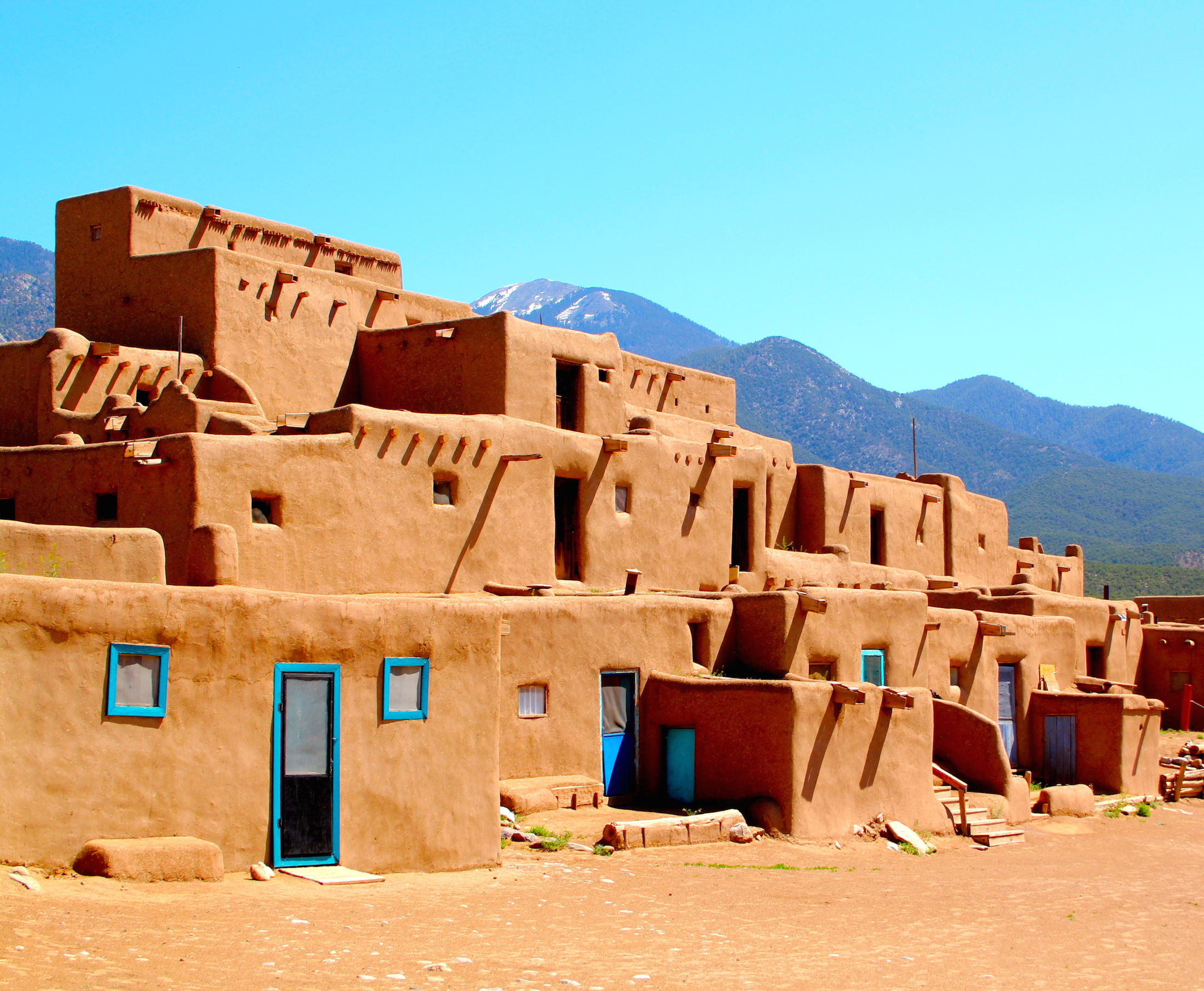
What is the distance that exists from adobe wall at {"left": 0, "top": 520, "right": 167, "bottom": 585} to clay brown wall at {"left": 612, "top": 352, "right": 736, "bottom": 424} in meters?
13.6

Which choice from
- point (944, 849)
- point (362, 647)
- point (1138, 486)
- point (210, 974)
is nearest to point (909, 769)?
point (944, 849)

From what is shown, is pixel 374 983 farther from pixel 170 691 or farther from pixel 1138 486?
pixel 1138 486

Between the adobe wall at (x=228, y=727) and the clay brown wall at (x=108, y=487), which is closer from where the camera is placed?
the adobe wall at (x=228, y=727)

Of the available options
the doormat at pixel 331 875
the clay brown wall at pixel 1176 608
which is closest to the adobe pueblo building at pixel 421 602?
the doormat at pixel 331 875

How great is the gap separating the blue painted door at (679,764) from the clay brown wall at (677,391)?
983 centimetres

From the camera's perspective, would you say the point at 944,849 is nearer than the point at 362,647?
No

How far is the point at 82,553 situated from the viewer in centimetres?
1414

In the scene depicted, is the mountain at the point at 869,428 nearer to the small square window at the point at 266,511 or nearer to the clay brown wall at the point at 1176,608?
the clay brown wall at the point at 1176,608

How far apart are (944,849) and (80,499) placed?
42.5 feet

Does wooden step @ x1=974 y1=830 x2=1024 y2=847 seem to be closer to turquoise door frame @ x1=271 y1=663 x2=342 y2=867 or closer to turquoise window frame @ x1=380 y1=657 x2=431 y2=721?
turquoise window frame @ x1=380 y1=657 x2=431 y2=721

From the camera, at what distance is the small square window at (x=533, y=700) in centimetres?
1758

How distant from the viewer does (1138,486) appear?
161750mm

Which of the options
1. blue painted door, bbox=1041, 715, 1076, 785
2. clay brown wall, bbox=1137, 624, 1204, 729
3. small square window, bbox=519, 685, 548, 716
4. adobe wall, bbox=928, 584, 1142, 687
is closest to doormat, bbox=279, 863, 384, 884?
small square window, bbox=519, 685, 548, 716

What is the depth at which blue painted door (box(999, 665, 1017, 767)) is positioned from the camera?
24953 millimetres
